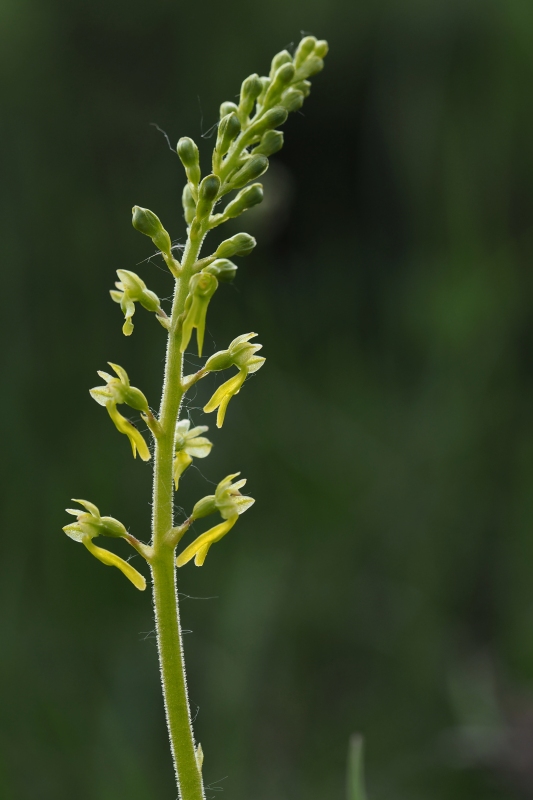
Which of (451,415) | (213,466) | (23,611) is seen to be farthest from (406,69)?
(23,611)

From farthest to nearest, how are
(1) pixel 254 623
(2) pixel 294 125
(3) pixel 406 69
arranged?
(2) pixel 294 125 → (3) pixel 406 69 → (1) pixel 254 623

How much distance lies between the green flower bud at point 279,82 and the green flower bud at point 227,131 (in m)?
0.18

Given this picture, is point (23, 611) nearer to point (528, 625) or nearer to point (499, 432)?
point (528, 625)

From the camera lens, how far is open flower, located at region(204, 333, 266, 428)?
7.54ft

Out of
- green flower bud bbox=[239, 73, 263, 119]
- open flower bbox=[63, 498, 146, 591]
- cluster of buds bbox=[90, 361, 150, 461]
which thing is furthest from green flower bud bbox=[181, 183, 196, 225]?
open flower bbox=[63, 498, 146, 591]

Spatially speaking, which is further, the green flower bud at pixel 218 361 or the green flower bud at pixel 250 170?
the green flower bud at pixel 218 361

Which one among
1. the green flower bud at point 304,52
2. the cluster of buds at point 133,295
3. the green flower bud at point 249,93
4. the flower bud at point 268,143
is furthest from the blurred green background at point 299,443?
A: the cluster of buds at point 133,295

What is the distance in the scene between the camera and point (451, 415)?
7121 millimetres

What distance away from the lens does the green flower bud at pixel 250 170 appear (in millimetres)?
2160

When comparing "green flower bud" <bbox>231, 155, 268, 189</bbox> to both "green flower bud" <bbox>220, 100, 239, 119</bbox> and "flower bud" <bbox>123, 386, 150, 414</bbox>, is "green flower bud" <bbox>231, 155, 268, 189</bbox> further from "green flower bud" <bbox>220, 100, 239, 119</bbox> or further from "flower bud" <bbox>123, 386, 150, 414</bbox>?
"flower bud" <bbox>123, 386, 150, 414</bbox>

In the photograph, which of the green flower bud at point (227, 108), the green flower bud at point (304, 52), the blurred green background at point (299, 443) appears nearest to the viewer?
the green flower bud at point (227, 108)

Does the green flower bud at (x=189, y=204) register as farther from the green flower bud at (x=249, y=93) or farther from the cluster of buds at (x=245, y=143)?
the green flower bud at (x=249, y=93)

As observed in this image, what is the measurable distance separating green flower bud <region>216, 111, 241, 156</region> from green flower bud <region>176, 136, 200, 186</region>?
0.22 feet

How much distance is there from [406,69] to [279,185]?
407 centimetres
